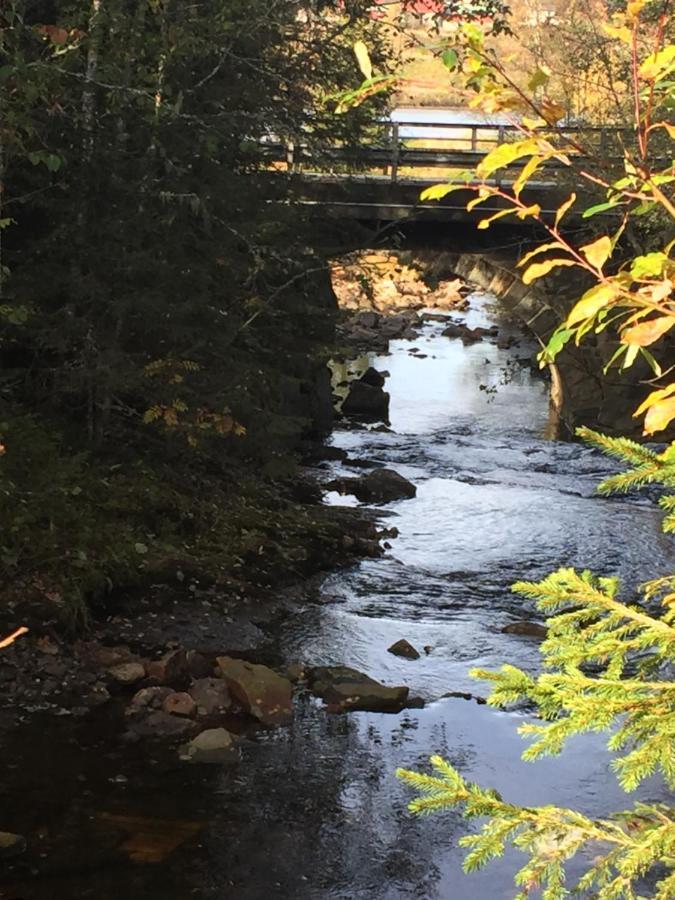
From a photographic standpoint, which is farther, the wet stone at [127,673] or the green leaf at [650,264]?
the wet stone at [127,673]

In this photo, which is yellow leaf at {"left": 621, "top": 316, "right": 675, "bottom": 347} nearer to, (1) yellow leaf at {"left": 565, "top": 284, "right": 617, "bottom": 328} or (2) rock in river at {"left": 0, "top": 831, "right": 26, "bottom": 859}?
(1) yellow leaf at {"left": 565, "top": 284, "right": 617, "bottom": 328}

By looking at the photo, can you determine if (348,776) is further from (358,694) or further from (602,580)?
(602,580)

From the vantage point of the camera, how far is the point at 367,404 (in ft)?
69.3

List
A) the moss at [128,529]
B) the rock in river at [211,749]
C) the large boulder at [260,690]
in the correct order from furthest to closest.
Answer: the moss at [128,529], the large boulder at [260,690], the rock in river at [211,749]

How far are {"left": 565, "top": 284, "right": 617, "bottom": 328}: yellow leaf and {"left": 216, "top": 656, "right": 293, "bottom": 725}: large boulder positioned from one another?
530 cm

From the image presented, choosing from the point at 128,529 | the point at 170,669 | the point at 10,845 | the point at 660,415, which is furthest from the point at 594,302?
the point at 128,529

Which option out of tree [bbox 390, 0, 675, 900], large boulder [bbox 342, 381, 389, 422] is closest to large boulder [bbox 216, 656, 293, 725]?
tree [bbox 390, 0, 675, 900]

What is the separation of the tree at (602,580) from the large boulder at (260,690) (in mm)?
3940

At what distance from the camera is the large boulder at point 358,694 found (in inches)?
277

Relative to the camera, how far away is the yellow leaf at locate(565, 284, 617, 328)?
6.07 ft

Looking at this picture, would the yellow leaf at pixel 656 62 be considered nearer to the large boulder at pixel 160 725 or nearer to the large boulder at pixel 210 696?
the large boulder at pixel 160 725

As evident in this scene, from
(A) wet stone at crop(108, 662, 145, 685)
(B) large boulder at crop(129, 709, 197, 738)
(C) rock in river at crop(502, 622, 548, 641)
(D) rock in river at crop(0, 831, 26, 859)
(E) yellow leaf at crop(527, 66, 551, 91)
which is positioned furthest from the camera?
(C) rock in river at crop(502, 622, 548, 641)

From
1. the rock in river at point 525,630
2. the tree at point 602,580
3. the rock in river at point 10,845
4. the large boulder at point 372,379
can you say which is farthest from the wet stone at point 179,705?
the large boulder at point 372,379

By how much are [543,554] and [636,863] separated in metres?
9.30
